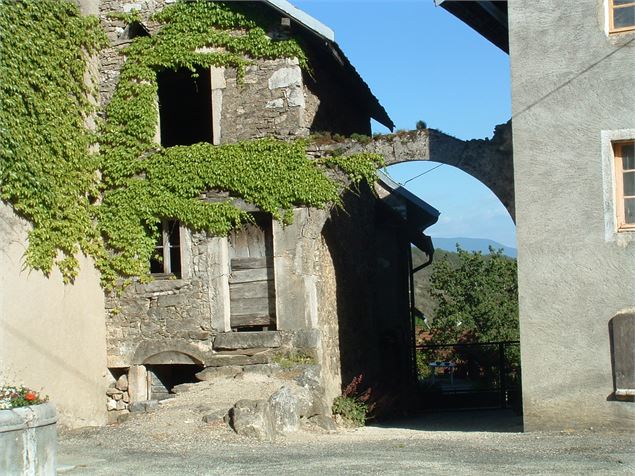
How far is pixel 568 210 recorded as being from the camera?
11.5 m

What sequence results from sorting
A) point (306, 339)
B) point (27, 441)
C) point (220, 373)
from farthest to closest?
point (306, 339)
point (220, 373)
point (27, 441)

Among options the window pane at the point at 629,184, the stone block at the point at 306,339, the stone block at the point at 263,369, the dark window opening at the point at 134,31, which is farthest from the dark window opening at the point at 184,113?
the window pane at the point at 629,184

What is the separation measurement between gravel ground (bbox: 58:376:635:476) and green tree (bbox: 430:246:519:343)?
483 inches

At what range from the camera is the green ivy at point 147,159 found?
1427 cm

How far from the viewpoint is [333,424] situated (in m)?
13.3

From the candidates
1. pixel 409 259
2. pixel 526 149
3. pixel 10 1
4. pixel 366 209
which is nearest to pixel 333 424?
pixel 526 149

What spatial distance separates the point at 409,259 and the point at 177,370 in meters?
A: 7.13

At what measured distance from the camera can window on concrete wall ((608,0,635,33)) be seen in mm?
11397

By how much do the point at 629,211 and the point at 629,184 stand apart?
0.31 metres

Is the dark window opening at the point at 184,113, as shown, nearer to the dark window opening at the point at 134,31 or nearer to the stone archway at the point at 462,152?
the dark window opening at the point at 134,31

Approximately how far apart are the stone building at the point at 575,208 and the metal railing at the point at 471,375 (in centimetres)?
704

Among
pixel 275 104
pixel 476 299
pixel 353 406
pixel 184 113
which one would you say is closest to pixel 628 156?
pixel 275 104

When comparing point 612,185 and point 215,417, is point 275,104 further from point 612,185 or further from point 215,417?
point 612,185

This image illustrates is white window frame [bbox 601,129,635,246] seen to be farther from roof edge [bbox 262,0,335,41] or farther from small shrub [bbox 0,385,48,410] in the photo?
small shrub [bbox 0,385,48,410]
